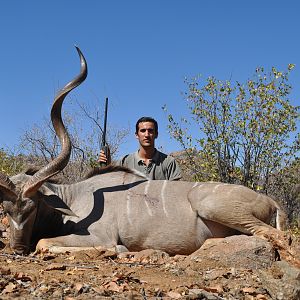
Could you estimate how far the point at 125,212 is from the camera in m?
4.13

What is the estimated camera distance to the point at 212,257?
3.25m

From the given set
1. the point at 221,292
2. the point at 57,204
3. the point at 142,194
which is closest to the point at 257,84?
the point at 142,194

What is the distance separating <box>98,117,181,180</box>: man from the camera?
499 cm

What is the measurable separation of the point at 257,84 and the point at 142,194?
3976 mm

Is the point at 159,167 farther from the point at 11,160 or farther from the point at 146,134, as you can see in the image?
the point at 11,160

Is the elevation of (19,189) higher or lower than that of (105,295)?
higher

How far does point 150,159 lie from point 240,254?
80.1 inches

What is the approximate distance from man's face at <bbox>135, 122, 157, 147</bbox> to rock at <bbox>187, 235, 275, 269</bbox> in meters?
1.82

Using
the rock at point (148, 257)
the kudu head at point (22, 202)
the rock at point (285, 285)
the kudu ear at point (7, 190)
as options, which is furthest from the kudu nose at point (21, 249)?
the rock at point (285, 285)

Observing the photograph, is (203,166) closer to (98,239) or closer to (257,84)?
(257,84)

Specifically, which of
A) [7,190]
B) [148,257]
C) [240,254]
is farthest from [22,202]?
[240,254]

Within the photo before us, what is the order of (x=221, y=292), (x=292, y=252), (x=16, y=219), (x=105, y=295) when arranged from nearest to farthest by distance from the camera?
Answer: (x=105, y=295) → (x=221, y=292) → (x=292, y=252) → (x=16, y=219)

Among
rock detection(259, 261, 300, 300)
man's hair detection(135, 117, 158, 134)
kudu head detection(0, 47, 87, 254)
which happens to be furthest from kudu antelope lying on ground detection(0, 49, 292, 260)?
rock detection(259, 261, 300, 300)

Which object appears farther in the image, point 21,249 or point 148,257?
point 21,249
